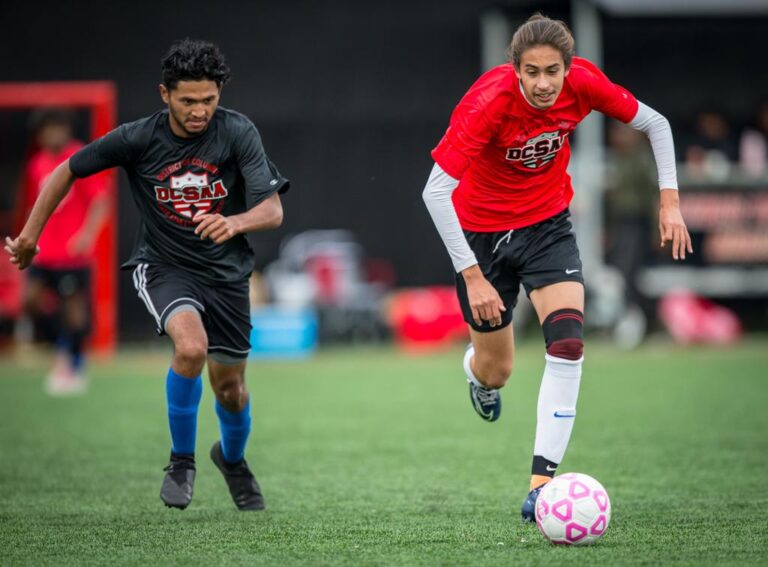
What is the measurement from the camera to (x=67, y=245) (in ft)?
37.5

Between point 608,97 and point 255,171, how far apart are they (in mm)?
1659

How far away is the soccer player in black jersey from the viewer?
5570 millimetres

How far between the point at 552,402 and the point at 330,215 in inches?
491

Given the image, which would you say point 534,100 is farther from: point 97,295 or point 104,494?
point 97,295

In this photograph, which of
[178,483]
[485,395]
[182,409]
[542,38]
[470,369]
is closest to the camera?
[542,38]

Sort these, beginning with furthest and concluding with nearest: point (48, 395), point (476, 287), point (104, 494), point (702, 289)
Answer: point (702, 289) → point (48, 395) → point (104, 494) → point (476, 287)

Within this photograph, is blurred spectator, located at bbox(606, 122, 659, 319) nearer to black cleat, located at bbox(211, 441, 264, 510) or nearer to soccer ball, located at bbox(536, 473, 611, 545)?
black cleat, located at bbox(211, 441, 264, 510)

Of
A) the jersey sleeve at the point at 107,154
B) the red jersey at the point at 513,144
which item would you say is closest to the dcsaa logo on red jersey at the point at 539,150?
the red jersey at the point at 513,144

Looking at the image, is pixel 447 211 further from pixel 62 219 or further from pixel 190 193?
pixel 62 219

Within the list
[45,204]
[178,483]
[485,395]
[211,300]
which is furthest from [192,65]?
[485,395]

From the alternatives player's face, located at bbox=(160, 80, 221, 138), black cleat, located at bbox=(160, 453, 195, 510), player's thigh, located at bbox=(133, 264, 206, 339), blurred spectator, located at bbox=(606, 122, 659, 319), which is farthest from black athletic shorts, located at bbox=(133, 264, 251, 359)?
blurred spectator, located at bbox=(606, 122, 659, 319)

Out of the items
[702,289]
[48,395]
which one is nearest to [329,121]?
[702,289]

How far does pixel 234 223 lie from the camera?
5.52 m

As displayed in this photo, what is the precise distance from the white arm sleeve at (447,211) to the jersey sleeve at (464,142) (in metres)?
0.04
